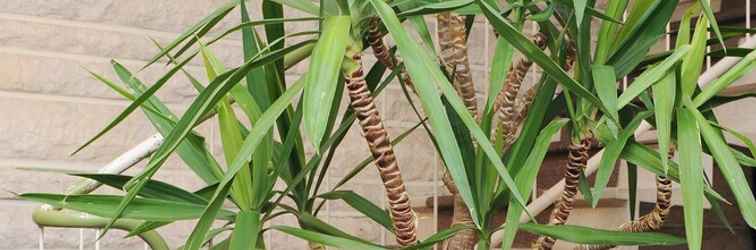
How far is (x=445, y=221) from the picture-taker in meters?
2.42

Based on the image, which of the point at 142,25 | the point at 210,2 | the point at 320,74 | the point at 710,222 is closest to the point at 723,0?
the point at 710,222

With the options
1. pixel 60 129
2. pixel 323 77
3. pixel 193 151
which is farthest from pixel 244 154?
pixel 60 129

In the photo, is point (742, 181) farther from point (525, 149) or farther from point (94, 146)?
point (94, 146)

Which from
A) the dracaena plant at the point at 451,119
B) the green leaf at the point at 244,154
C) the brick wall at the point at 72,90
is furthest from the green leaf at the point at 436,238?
the brick wall at the point at 72,90

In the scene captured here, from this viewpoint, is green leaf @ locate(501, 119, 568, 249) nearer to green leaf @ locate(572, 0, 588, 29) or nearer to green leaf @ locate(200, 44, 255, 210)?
green leaf @ locate(572, 0, 588, 29)

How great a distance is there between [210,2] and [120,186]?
47.6 inches

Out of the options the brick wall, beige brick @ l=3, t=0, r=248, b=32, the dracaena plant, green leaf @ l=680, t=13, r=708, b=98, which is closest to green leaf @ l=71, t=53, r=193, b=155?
the dracaena plant

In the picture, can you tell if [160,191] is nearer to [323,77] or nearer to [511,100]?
[323,77]

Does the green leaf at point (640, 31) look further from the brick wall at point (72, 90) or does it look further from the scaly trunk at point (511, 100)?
the brick wall at point (72, 90)

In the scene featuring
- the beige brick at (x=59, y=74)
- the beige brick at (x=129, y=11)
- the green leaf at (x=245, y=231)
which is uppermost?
the beige brick at (x=129, y=11)

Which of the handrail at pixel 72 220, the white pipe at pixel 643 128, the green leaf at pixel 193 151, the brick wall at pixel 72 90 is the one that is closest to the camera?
the green leaf at pixel 193 151

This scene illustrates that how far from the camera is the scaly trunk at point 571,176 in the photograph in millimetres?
1302

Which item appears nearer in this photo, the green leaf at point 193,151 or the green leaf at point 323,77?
the green leaf at point 323,77

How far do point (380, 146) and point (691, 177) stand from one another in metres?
0.36
